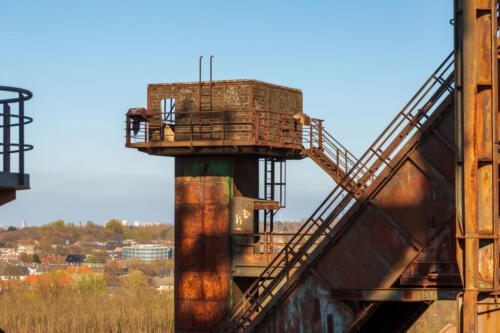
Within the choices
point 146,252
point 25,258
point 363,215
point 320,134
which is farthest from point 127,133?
point 146,252

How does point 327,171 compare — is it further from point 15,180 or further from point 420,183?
point 15,180

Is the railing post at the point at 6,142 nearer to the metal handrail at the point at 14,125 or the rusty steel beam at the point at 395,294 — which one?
the metal handrail at the point at 14,125

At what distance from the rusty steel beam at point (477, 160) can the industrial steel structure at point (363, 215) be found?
16 mm

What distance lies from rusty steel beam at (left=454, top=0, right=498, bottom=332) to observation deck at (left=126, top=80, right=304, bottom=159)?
13.3 meters

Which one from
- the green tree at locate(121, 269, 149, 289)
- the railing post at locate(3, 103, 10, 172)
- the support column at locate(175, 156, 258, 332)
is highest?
the railing post at locate(3, 103, 10, 172)

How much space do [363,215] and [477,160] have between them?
3.60 meters

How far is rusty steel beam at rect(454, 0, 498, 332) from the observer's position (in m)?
10.8

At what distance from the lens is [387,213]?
13852 mm

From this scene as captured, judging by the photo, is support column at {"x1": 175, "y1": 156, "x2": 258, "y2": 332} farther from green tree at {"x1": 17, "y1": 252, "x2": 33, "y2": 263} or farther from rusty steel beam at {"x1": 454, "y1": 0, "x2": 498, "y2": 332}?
green tree at {"x1": 17, "y1": 252, "x2": 33, "y2": 263}

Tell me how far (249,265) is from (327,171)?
402 cm

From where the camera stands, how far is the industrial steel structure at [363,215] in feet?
35.8

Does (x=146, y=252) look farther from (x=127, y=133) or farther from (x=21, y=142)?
(x=21, y=142)

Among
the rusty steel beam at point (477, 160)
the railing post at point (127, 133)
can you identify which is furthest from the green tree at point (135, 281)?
the rusty steel beam at point (477, 160)

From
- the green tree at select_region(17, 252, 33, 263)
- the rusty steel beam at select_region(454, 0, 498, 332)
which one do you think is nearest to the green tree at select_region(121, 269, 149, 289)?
the green tree at select_region(17, 252, 33, 263)
